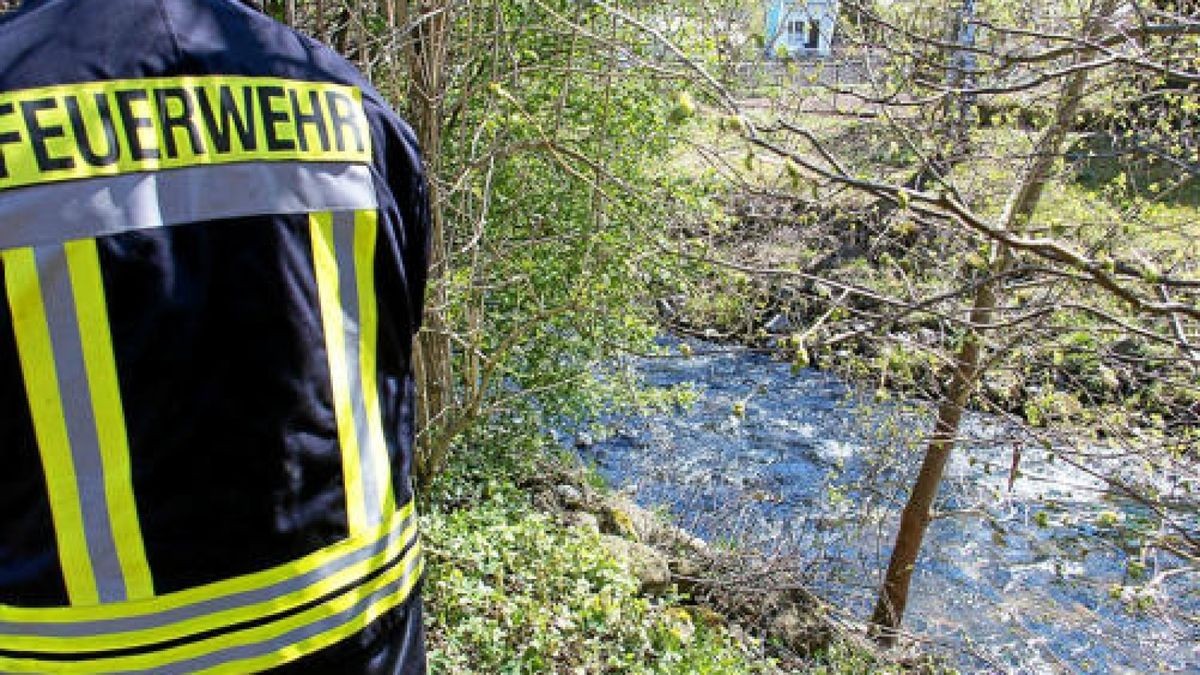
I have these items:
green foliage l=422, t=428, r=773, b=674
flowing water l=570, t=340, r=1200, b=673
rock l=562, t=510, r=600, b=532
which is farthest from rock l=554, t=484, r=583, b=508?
green foliage l=422, t=428, r=773, b=674

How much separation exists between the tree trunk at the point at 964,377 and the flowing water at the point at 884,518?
0.57 feet

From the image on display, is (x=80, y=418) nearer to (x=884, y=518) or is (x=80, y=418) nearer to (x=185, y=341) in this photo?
(x=185, y=341)

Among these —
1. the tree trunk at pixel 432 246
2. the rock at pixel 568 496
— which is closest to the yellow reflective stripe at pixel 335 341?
the tree trunk at pixel 432 246

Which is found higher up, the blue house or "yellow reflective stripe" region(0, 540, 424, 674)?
the blue house

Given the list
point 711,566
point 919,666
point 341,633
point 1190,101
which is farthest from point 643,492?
point 341,633

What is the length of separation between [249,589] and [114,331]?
1.37 feet

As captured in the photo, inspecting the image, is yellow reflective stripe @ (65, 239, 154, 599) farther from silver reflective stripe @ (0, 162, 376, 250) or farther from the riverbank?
the riverbank

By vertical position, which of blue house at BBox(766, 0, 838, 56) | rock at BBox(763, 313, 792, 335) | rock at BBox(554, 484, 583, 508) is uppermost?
blue house at BBox(766, 0, 838, 56)

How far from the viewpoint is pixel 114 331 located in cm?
114

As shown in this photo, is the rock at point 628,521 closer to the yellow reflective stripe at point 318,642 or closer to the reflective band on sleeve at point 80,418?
the yellow reflective stripe at point 318,642

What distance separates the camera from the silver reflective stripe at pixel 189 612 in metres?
1.16

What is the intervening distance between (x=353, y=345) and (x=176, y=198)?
0.33m

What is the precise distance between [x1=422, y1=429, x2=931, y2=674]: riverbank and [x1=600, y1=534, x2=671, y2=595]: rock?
1cm

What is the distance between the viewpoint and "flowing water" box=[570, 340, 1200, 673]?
5.86 metres
